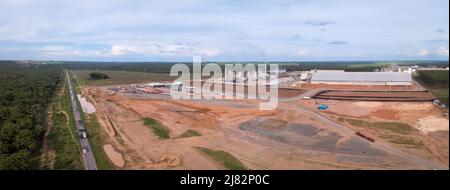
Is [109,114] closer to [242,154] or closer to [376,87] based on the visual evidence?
[242,154]

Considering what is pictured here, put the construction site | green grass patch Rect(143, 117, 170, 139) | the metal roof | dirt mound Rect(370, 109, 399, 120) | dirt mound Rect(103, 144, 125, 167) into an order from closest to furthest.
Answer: dirt mound Rect(103, 144, 125, 167), the construction site, green grass patch Rect(143, 117, 170, 139), dirt mound Rect(370, 109, 399, 120), the metal roof

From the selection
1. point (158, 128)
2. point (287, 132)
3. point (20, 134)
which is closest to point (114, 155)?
point (20, 134)

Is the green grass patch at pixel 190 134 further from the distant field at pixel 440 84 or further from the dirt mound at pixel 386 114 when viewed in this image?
the dirt mound at pixel 386 114

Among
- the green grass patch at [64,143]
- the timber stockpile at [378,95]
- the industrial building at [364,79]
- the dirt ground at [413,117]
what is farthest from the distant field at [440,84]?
the industrial building at [364,79]

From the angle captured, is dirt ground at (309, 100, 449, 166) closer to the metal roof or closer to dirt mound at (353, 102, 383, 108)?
dirt mound at (353, 102, 383, 108)

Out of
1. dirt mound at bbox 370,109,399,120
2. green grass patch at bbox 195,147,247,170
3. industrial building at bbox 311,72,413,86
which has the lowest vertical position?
green grass patch at bbox 195,147,247,170

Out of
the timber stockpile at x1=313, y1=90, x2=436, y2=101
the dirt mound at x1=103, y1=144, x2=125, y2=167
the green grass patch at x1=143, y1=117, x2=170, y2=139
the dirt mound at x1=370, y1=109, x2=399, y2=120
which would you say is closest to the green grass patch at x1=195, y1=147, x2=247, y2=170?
the green grass patch at x1=143, y1=117, x2=170, y2=139
